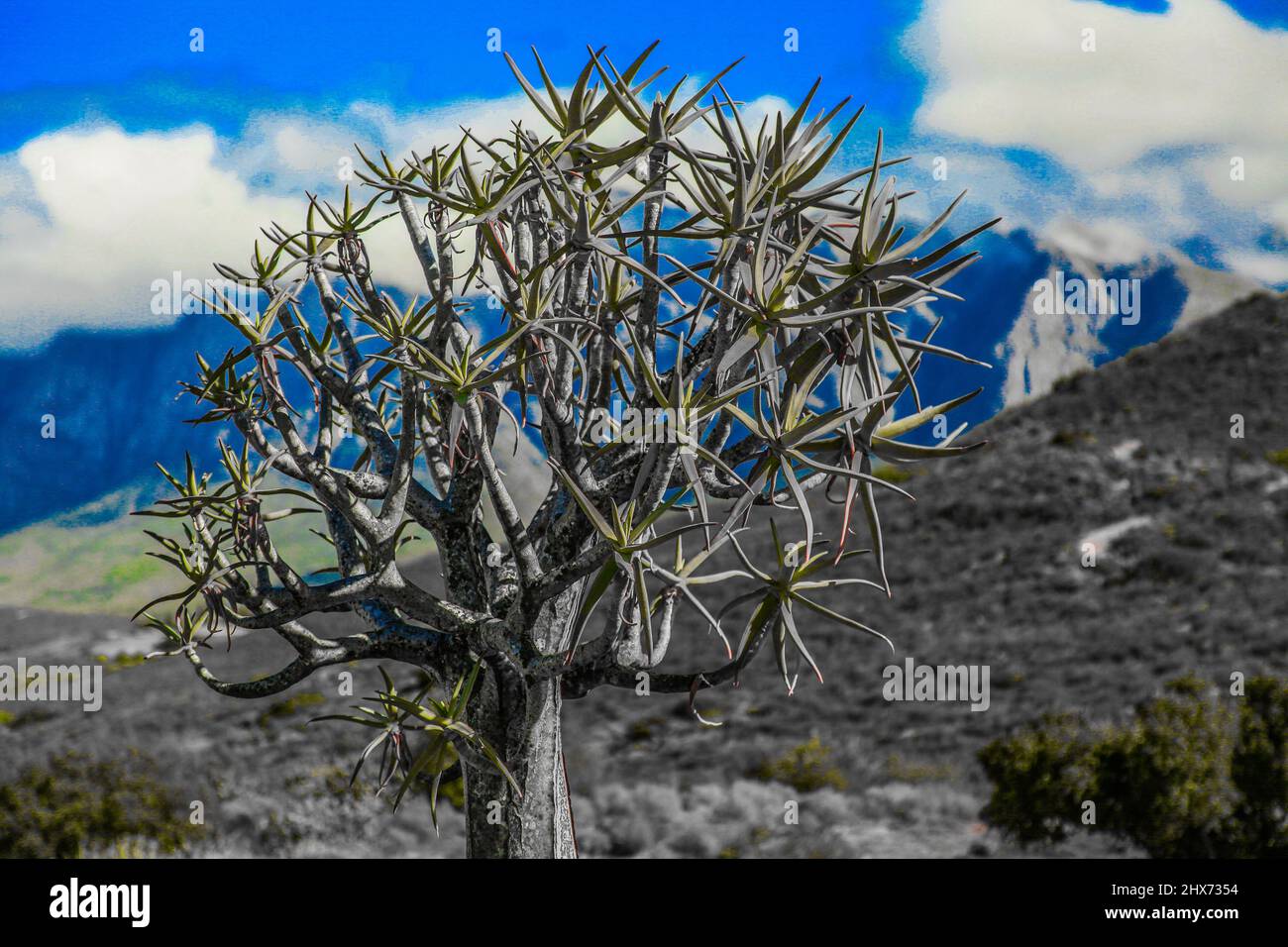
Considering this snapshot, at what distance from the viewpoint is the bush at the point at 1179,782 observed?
31.1 ft

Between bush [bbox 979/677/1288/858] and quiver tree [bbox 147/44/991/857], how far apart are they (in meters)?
7.43

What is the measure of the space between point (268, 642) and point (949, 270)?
23.9m

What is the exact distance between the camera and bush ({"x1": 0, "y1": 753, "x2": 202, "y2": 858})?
1134 cm

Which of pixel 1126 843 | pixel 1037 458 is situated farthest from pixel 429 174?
pixel 1037 458

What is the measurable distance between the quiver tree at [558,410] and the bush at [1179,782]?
7.43 m

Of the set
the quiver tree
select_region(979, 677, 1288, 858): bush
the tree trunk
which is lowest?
select_region(979, 677, 1288, 858): bush

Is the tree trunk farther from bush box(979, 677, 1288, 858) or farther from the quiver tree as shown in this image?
bush box(979, 677, 1288, 858)

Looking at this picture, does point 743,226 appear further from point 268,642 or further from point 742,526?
point 268,642

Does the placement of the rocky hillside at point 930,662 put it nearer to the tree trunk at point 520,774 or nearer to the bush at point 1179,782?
the bush at point 1179,782

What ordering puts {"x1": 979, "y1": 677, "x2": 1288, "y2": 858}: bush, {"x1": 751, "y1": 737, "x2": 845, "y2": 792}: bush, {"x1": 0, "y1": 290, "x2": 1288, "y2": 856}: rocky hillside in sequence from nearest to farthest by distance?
1. {"x1": 979, "y1": 677, "x2": 1288, "y2": 858}: bush
2. {"x1": 0, "y1": 290, "x2": 1288, "y2": 856}: rocky hillside
3. {"x1": 751, "y1": 737, "x2": 845, "y2": 792}: bush

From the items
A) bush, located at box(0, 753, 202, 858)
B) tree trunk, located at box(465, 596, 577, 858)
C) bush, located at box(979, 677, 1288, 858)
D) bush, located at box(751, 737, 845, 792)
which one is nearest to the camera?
tree trunk, located at box(465, 596, 577, 858)

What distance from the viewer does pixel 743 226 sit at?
3221 mm

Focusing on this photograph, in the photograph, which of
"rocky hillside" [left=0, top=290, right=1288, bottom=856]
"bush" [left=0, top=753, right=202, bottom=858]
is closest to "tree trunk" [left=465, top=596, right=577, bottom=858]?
→ "rocky hillside" [left=0, top=290, right=1288, bottom=856]

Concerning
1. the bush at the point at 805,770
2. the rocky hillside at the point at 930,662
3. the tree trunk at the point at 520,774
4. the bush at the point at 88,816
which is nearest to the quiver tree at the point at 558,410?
the tree trunk at the point at 520,774
